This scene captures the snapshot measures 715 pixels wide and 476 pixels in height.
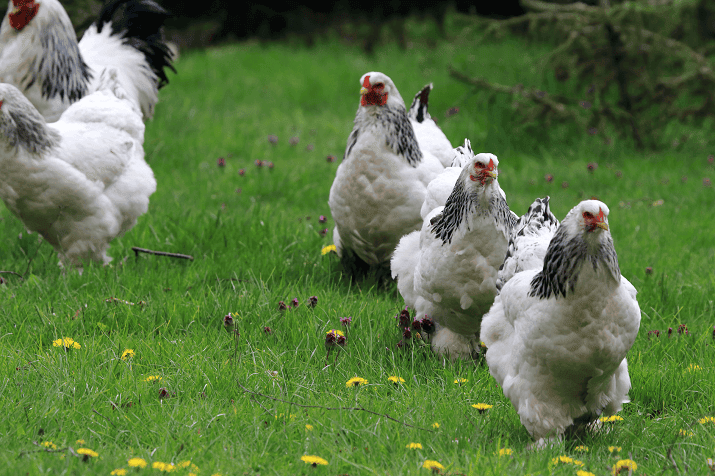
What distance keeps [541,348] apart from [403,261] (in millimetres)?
1641

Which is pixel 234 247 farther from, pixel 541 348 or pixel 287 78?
pixel 287 78

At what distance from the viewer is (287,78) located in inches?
451

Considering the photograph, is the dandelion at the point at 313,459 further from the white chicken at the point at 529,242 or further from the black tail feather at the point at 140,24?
the black tail feather at the point at 140,24

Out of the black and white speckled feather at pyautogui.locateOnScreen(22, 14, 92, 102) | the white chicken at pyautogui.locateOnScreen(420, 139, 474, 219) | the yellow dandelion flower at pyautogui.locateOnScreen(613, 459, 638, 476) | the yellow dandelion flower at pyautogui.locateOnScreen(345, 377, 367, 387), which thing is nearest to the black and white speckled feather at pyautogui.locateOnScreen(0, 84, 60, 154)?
the black and white speckled feather at pyautogui.locateOnScreen(22, 14, 92, 102)

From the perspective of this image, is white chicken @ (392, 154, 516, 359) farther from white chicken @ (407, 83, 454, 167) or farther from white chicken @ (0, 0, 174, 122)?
white chicken @ (0, 0, 174, 122)

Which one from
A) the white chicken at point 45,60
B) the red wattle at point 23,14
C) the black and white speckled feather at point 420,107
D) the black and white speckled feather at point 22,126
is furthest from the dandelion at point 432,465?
the red wattle at point 23,14

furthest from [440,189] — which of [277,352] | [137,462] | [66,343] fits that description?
[137,462]

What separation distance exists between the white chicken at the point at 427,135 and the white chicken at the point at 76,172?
6.97 ft

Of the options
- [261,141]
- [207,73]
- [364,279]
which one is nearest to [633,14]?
[261,141]

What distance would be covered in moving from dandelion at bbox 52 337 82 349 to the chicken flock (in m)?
1.35

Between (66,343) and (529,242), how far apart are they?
2.45m

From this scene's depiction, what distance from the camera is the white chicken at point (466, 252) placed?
358cm

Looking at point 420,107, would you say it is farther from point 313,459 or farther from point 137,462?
point 137,462

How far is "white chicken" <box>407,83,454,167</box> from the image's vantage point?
5293 millimetres
